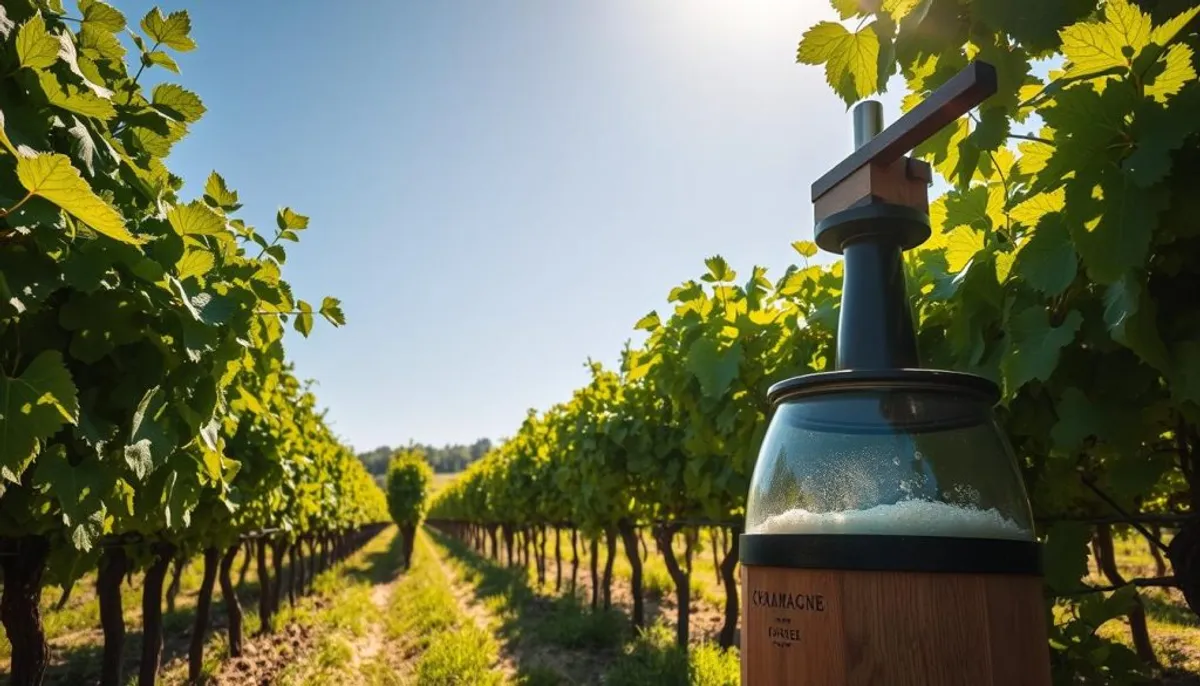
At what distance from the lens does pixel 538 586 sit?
18531 mm

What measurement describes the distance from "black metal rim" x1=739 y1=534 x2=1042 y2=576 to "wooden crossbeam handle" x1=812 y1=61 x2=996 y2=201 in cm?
67

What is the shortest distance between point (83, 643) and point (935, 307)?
514 inches

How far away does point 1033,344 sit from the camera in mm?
1638

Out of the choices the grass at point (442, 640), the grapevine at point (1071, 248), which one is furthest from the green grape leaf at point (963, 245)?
the grass at point (442, 640)

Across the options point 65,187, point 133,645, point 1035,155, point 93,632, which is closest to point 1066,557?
point 1035,155

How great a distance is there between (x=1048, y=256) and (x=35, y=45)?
244cm

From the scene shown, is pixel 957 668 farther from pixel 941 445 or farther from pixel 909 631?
pixel 941 445

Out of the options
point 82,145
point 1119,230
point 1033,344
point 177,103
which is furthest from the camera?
point 177,103

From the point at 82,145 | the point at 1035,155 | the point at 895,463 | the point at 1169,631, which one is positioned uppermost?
the point at 82,145

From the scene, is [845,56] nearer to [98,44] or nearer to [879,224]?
[879,224]

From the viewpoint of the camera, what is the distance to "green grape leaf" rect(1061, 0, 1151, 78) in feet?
4.13

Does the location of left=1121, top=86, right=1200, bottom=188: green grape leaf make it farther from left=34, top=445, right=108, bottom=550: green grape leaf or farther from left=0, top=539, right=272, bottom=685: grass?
left=0, top=539, right=272, bottom=685: grass

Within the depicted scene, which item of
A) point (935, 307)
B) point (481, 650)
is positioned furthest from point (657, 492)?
point (935, 307)

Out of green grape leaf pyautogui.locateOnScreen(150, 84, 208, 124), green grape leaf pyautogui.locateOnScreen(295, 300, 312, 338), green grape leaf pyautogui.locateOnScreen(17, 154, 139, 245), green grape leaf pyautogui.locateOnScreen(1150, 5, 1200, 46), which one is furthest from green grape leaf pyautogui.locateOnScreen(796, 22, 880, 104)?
green grape leaf pyautogui.locateOnScreen(295, 300, 312, 338)
